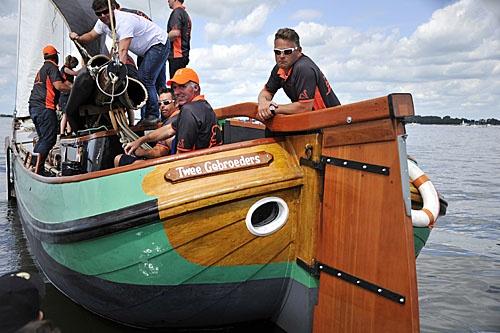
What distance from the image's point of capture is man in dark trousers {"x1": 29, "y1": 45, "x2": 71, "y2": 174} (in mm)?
7078

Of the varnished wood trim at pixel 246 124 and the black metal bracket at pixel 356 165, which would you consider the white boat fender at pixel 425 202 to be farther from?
the varnished wood trim at pixel 246 124

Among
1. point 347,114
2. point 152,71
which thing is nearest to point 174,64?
point 152,71

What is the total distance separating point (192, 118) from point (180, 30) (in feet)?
11.2

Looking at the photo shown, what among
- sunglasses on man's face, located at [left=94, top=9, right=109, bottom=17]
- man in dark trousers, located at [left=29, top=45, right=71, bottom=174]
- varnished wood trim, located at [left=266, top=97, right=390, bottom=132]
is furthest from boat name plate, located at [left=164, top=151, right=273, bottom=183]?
man in dark trousers, located at [left=29, top=45, right=71, bottom=174]

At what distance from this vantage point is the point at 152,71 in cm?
665

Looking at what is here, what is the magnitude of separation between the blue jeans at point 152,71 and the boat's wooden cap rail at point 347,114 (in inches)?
109

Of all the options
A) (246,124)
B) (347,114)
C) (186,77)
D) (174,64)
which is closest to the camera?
(347,114)

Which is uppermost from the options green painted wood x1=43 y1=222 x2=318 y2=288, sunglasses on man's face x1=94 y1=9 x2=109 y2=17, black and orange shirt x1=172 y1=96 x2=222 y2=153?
sunglasses on man's face x1=94 y1=9 x2=109 y2=17

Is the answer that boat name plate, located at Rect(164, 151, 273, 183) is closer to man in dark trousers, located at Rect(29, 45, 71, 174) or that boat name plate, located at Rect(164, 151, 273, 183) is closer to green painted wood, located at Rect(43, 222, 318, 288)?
green painted wood, located at Rect(43, 222, 318, 288)

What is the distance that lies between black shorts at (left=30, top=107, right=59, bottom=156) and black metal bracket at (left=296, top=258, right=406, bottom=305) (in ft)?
15.3

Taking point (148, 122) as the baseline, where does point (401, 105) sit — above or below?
above

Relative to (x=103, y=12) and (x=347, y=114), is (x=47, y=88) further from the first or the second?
(x=347, y=114)

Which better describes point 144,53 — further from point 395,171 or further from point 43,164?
point 395,171

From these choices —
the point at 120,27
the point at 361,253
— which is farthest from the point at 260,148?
the point at 120,27
